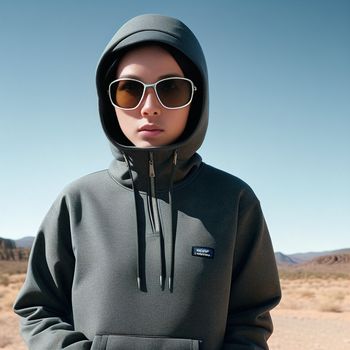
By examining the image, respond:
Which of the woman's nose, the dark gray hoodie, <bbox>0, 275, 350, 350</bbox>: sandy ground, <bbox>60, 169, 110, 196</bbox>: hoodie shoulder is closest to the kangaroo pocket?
the dark gray hoodie

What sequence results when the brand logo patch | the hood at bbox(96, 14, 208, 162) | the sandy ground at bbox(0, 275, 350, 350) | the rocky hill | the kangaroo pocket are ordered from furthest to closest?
the rocky hill < the sandy ground at bbox(0, 275, 350, 350) < the hood at bbox(96, 14, 208, 162) < the brand logo patch < the kangaroo pocket

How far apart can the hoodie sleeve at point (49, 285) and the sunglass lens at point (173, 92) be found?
2.05ft

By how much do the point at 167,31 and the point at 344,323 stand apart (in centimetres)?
1317

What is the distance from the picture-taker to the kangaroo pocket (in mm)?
1720

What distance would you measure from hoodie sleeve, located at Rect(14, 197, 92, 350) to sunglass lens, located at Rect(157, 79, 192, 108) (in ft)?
2.05

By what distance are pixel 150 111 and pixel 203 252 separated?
58 centimetres

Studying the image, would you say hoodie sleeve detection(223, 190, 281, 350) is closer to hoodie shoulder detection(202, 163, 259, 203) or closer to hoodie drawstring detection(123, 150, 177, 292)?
hoodie shoulder detection(202, 163, 259, 203)

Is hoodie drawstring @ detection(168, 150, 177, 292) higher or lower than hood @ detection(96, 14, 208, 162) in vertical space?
lower

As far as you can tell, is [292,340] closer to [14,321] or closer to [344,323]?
[344,323]

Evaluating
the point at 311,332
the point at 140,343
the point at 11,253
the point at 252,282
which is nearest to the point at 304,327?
the point at 311,332

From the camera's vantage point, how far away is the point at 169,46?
204 centimetres

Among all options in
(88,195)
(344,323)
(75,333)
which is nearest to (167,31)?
(88,195)

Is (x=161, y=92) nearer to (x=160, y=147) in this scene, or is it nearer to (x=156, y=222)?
(x=160, y=147)

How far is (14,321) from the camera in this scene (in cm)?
1238
